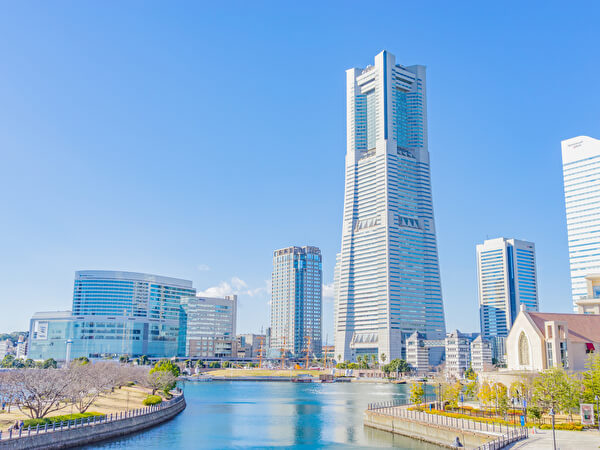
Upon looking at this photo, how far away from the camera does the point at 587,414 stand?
214 ft

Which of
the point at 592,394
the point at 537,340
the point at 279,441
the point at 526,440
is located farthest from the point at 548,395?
the point at 279,441

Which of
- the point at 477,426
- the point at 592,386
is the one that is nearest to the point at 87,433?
the point at 477,426

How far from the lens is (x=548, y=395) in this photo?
2874 inches

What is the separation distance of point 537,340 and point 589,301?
38.4 metres

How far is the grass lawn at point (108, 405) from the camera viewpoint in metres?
79.2

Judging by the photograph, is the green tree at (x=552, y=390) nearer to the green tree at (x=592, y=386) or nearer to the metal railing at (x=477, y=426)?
the green tree at (x=592, y=386)

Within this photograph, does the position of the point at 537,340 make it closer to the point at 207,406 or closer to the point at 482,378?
the point at 482,378

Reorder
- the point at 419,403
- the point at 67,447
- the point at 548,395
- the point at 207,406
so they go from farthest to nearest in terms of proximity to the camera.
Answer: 1. the point at 207,406
2. the point at 419,403
3. the point at 548,395
4. the point at 67,447

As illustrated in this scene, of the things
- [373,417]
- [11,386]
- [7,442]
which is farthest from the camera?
[373,417]

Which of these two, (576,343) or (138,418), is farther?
(576,343)

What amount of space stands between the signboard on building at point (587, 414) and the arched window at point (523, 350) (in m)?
35.5

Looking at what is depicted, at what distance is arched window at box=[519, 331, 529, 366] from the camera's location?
100625mm

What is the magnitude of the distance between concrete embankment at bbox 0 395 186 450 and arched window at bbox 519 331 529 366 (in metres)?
63.7

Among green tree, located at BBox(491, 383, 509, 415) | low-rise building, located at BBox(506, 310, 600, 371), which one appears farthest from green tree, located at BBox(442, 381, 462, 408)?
low-rise building, located at BBox(506, 310, 600, 371)
